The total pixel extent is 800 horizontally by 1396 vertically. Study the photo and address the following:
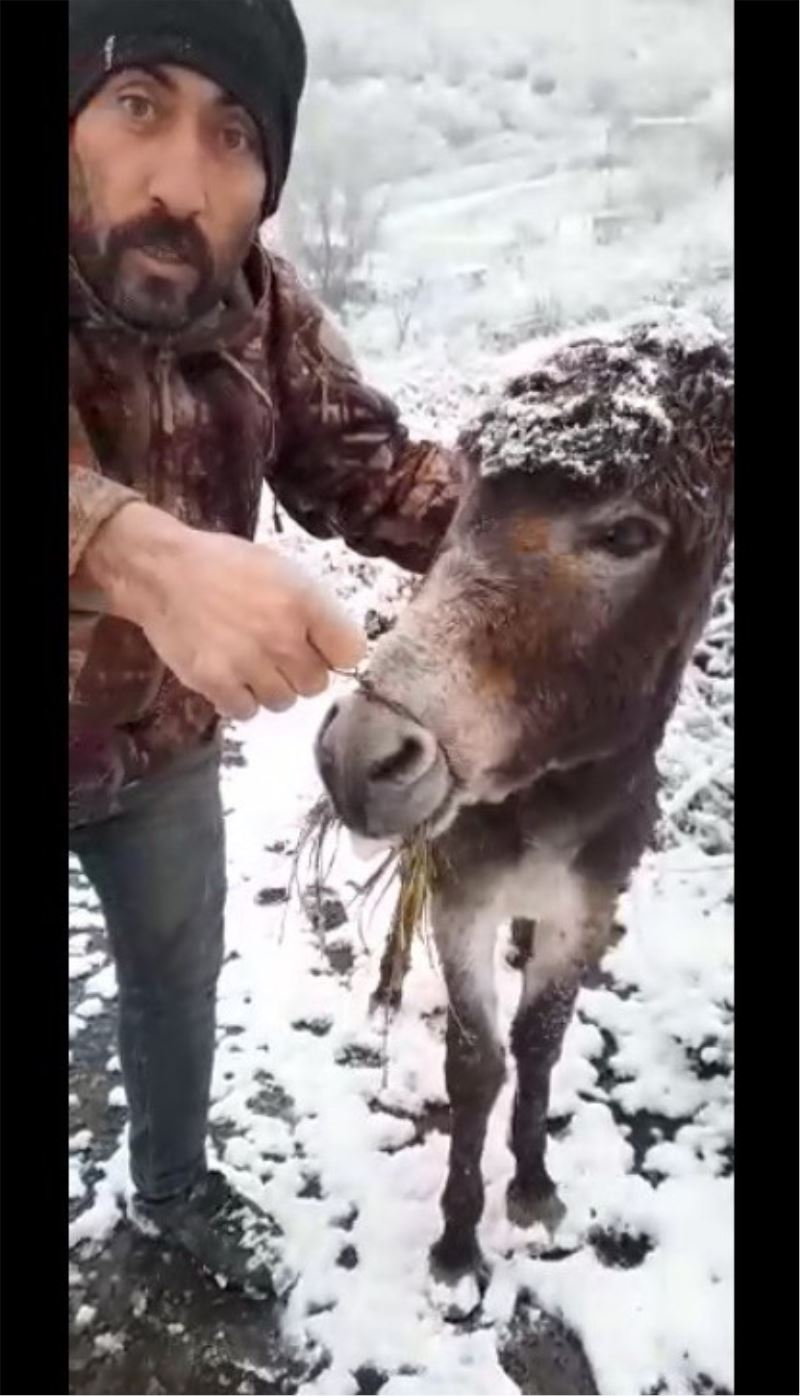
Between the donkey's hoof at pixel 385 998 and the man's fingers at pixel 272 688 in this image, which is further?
the donkey's hoof at pixel 385 998

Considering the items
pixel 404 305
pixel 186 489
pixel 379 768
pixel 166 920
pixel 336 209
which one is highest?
pixel 336 209

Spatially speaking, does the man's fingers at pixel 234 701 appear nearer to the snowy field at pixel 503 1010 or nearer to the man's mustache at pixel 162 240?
the snowy field at pixel 503 1010

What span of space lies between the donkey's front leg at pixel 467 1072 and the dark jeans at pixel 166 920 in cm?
26

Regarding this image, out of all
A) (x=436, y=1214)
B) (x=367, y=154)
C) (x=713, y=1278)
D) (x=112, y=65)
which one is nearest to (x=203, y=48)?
(x=112, y=65)

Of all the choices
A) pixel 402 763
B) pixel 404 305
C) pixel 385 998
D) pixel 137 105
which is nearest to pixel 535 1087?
pixel 385 998

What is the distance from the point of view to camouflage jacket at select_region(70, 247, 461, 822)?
137 centimetres

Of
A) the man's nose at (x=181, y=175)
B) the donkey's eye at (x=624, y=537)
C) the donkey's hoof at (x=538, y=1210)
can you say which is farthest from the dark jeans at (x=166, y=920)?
the man's nose at (x=181, y=175)

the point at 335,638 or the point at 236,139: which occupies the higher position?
the point at 236,139

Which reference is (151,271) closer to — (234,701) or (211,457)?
(211,457)

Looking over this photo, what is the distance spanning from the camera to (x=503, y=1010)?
4.74 ft

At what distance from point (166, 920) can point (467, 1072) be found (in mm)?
367

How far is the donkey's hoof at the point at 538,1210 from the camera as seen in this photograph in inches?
57.0

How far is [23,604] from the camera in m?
1.43

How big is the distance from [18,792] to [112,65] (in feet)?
2.47
